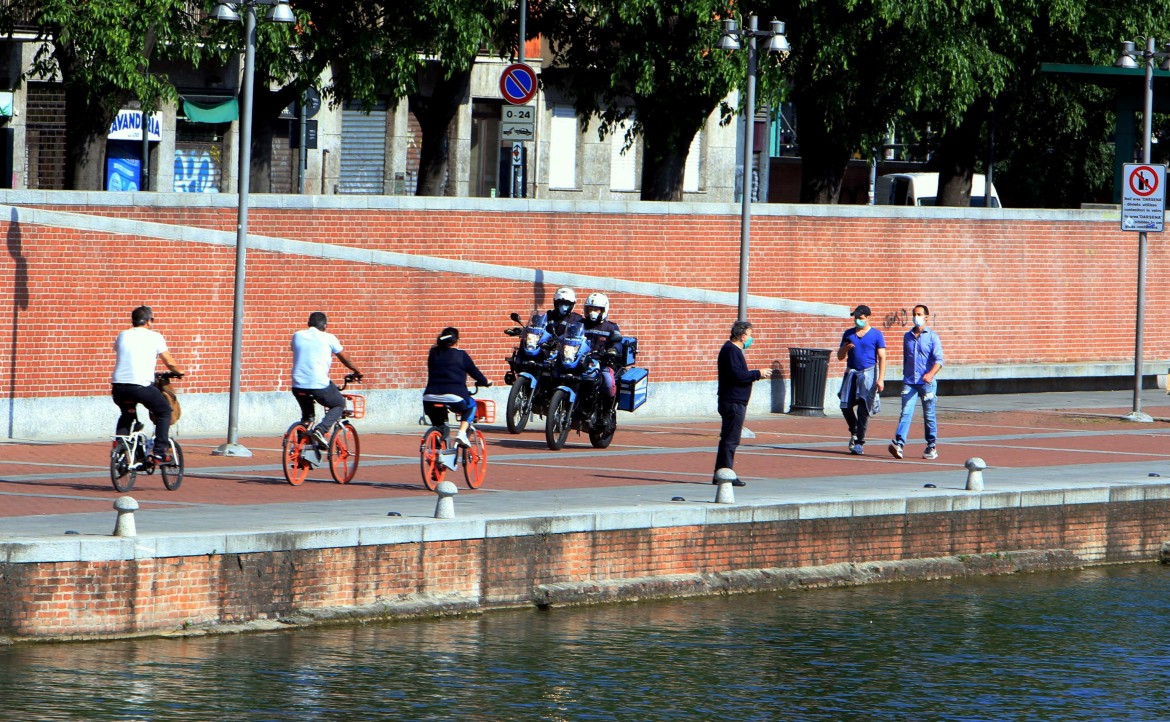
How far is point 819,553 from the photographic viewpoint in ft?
54.5

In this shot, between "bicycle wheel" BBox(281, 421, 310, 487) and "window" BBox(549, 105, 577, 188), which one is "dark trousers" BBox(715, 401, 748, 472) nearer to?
"bicycle wheel" BBox(281, 421, 310, 487)

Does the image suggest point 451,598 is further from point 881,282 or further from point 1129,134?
point 1129,134

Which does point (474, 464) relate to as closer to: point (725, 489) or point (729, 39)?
point (725, 489)

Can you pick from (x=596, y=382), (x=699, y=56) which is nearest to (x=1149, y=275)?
(x=699, y=56)

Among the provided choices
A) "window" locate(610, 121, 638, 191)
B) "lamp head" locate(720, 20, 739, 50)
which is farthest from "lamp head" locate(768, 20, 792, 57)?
"window" locate(610, 121, 638, 191)

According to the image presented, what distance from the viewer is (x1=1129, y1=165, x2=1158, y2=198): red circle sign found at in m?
26.3

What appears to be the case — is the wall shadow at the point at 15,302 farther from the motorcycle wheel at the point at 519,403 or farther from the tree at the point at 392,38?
the tree at the point at 392,38

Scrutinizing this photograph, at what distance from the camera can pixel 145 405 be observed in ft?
54.9

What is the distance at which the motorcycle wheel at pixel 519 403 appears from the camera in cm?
2189

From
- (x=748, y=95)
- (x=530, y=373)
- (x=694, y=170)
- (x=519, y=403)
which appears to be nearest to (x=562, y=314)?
(x=530, y=373)

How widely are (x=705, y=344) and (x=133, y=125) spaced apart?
15459mm

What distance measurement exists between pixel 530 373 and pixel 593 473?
3.11 meters

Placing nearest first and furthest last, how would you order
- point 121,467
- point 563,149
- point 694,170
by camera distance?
1. point 121,467
2. point 563,149
3. point 694,170

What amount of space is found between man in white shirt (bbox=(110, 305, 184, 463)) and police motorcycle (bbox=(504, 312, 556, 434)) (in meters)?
5.77
